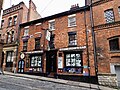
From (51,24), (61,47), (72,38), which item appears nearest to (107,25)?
(72,38)

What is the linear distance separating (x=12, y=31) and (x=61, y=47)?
10.6 m

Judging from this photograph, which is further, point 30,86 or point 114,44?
point 114,44

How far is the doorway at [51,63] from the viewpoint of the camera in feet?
52.6

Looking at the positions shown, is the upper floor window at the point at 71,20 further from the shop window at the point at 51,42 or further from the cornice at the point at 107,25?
the cornice at the point at 107,25

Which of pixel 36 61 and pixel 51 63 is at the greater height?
pixel 36 61

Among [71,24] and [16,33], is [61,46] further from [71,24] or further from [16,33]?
[16,33]

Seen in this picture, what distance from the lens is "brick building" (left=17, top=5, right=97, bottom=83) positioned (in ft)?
46.9

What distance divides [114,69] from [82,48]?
4.05m

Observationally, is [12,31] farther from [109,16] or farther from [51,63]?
[109,16]

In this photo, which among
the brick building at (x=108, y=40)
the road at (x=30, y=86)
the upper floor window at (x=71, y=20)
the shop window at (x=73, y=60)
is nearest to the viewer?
the road at (x=30, y=86)

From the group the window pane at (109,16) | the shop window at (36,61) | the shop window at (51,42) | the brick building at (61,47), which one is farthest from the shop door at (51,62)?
the window pane at (109,16)

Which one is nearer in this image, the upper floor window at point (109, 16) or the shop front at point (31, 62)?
the upper floor window at point (109, 16)

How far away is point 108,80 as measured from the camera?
12.3m

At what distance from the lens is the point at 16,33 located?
2094cm
